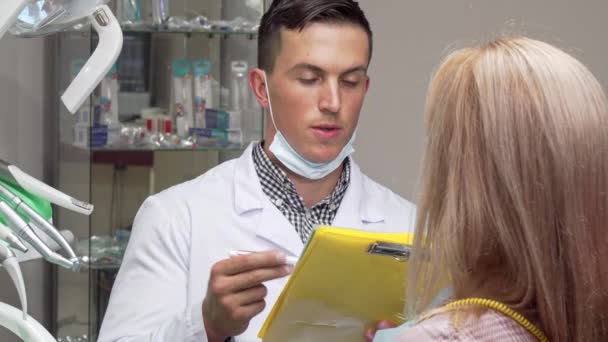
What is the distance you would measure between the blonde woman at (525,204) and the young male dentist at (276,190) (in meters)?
1.07

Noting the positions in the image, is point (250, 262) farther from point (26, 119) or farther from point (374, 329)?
point (26, 119)

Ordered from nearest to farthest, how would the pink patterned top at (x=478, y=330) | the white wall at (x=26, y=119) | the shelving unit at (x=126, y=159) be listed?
the pink patterned top at (x=478, y=330) → the white wall at (x=26, y=119) → the shelving unit at (x=126, y=159)

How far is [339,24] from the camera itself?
99.7 inches

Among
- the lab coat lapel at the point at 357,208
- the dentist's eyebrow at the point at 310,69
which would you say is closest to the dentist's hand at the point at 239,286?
the lab coat lapel at the point at 357,208

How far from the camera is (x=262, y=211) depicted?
2.50m

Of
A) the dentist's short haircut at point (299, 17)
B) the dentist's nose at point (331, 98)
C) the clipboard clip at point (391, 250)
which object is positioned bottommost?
the clipboard clip at point (391, 250)

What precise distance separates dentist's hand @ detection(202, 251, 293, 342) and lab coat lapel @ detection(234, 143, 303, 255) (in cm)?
46

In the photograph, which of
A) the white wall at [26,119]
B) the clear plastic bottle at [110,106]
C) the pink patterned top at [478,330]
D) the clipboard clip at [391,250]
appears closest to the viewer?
the pink patterned top at [478,330]

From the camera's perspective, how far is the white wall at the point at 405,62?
436cm

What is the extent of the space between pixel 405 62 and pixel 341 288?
2638 millimetres

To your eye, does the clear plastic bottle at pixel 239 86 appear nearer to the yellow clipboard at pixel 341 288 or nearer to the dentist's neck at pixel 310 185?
the dentist's neck at pixel 310 185

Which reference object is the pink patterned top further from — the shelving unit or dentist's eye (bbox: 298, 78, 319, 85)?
the shelving unit

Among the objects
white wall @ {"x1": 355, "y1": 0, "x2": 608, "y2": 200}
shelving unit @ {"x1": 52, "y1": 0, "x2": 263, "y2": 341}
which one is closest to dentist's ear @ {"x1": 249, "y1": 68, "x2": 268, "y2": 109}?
shelving unit @ {"x1": 52, "y1": 0, "x2": 263, "y2": 341}

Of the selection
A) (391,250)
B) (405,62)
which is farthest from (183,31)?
(391,250)
